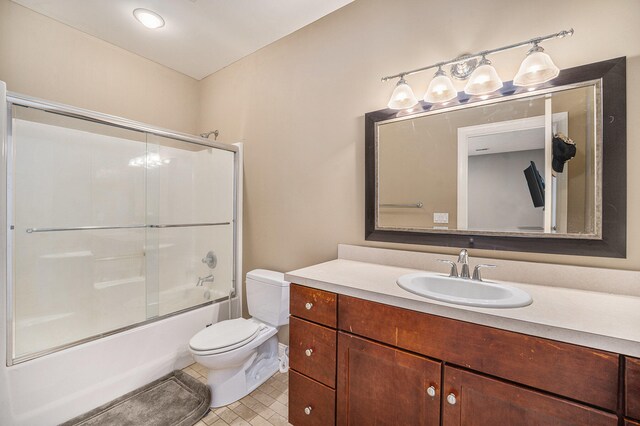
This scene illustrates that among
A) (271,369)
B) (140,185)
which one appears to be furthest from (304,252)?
(140,185)

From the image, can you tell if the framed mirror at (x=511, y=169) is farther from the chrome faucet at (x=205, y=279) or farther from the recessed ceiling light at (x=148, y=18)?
the recessed ceiling light at (x=148, y=18)

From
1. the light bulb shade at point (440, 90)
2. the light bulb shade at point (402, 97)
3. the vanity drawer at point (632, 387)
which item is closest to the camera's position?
the vanity drawer at point (632, 387)

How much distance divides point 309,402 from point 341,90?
6.07ft

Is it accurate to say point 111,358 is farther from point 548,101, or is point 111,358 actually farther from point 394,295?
point 548,101

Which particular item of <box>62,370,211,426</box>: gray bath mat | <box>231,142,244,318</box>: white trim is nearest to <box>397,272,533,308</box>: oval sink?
<box>62,370,211,426</box>: gray bath mat

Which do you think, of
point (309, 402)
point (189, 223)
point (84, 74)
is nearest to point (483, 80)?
point (309, 402)

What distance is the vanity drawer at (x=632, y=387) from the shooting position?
0.71 meters

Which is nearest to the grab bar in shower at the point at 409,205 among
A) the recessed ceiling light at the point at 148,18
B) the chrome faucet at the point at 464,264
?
the chrome faucet at the point at 464,264

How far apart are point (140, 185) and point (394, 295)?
6.78ft

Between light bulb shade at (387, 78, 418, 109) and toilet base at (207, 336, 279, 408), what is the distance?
1.82 metres

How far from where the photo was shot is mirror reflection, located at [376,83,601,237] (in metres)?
1.18

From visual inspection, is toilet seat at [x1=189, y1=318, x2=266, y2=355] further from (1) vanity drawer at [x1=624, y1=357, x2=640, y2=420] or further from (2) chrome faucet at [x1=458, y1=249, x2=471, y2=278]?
(1) vanity drawer at [x1=624, y1=357, x2=640, y2=420]

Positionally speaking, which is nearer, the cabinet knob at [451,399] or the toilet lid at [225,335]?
the cabinet knob at [451,399]

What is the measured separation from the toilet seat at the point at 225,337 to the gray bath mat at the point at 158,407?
0.34 metres
